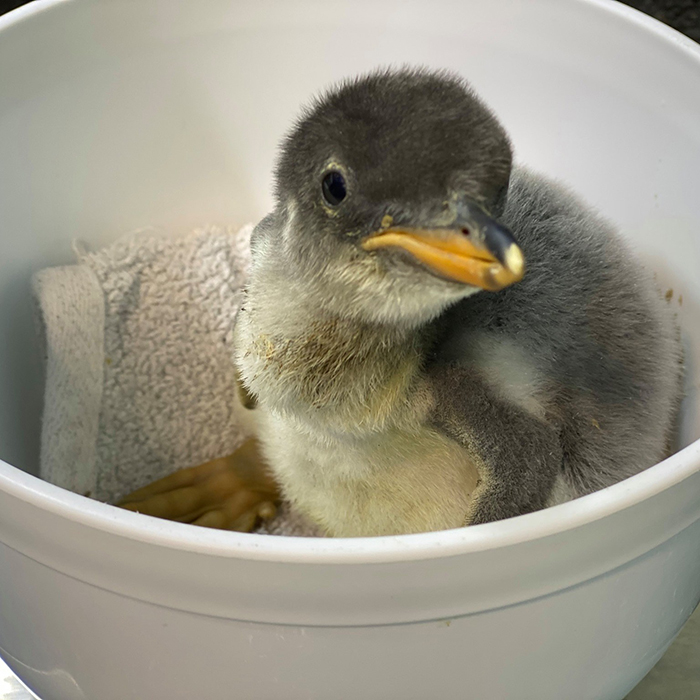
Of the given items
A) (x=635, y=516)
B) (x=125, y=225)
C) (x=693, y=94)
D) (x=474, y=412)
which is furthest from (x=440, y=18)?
(x=635, y=516)

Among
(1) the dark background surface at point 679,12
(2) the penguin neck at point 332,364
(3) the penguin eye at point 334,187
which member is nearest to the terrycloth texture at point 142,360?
(2) the penguin neck at point 332,364

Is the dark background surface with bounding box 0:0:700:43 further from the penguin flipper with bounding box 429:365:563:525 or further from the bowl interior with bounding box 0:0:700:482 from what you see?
the penguin flipper with bounding box 429:365:563:525

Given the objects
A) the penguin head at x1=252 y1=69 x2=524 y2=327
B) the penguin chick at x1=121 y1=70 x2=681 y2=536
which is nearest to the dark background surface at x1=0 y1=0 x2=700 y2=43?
the penguin chick at x1=121 y1=70 x2=681 y2=536

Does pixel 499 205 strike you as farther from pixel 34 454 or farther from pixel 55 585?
pixel 34 454

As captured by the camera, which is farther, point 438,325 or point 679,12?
point 679,12

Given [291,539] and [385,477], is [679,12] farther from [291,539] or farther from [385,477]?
[291,539]

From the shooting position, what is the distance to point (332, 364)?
0.53 meters

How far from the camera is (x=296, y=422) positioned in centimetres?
59

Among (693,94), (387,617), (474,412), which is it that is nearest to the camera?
(387,617)

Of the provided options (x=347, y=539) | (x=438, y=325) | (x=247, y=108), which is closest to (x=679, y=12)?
(x=247, y=108)

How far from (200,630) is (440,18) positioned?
670 millimetres

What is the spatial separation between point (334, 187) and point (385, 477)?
24 centimetres

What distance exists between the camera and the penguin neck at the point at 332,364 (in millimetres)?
522

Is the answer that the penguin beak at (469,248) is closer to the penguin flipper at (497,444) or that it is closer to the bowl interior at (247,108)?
the penguin flipper at (497,444)
